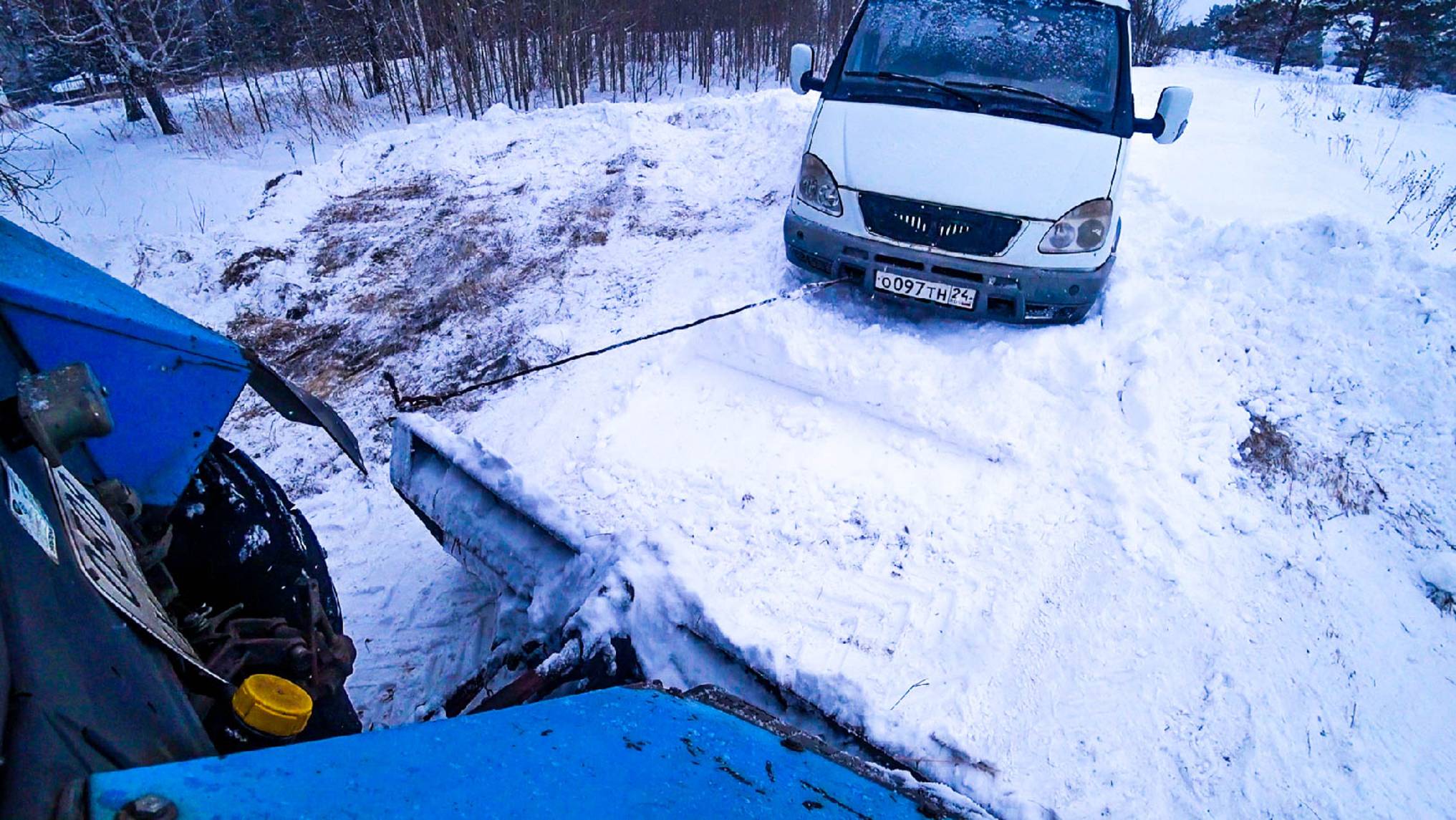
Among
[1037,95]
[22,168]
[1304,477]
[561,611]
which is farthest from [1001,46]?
[22,168]

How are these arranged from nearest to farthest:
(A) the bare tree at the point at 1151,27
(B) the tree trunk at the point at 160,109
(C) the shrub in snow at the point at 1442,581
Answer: (C) the shrub in snow at the point at 1442,581, (B) the tree trunk at the point at 160,109, (A) the bare tree at the point at 1151,27

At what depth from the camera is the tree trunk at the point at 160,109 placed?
482 inches

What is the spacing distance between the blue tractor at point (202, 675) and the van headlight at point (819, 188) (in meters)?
3.11

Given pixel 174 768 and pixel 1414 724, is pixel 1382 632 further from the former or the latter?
pixel 174 768

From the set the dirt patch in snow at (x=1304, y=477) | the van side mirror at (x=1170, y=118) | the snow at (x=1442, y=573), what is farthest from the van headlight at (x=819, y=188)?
the snow at (x=1442, y=573)

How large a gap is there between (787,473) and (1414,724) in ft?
9.02

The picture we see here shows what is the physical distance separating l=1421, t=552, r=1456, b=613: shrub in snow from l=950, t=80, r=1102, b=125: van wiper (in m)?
2.96

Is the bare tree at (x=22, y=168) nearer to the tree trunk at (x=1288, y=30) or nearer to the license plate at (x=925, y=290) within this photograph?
the license plate at (x=925, y=290)

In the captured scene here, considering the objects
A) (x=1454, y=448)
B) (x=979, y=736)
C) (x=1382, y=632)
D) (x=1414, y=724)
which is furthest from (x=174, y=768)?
(x=1454, y=448)

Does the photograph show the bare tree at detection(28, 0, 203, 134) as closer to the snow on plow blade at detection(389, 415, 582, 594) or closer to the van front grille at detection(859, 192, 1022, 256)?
the snow on plow blade at detection(389, 415, 582, 594)

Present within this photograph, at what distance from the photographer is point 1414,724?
9.35 ft

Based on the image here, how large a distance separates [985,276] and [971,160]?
0.71 meters

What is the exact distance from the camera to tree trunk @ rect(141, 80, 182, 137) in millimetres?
12234

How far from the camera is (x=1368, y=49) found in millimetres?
22594
